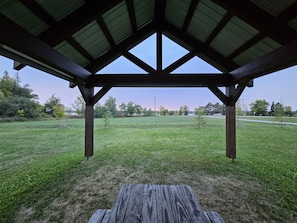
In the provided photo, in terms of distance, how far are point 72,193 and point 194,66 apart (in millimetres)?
4004

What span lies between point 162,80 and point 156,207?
3.36 metres

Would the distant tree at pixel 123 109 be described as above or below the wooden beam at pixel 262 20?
below

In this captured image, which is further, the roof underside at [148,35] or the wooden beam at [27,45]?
the roof underside at [148,35]

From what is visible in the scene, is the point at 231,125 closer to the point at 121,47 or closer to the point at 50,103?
the point at 121,47

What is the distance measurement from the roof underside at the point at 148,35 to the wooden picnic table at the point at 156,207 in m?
1.88

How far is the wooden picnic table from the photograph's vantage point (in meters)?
1.02

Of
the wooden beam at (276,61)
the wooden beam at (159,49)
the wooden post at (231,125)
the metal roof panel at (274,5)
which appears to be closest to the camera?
the wooden beam at (276,61)

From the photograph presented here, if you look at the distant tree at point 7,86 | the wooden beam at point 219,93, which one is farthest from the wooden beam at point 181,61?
the distant tree at point 7,86

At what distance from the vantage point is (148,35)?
4383 mm

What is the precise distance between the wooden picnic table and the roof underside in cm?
188

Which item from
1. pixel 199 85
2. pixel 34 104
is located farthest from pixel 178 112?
pixel 199 85

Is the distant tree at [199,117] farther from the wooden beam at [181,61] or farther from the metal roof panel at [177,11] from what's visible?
the metal roof panel at [177,11]

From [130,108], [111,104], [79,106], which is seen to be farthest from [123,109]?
[79,106]

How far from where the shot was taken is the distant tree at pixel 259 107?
26.1 metres
